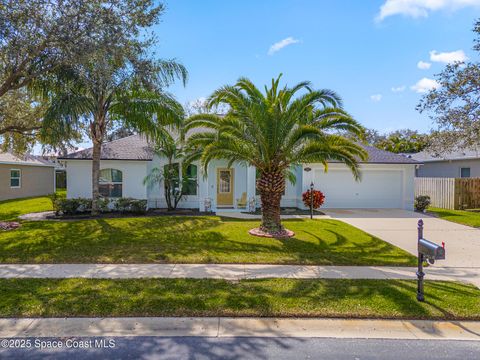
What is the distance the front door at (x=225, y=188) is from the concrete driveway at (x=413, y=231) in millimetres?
5257

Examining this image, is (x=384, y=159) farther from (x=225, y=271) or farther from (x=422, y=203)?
(x=225, y=271)

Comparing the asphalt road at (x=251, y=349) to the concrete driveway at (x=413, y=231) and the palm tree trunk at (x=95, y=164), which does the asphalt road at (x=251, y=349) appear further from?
the palm tree trunk at (x=95, y=164)

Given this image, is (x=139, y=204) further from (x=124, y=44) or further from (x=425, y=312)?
(x=425, y=312)

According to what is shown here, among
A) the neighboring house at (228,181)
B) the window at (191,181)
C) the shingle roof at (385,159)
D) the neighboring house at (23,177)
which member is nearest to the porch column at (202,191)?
the neighboring house at (228,181)

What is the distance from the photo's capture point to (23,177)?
78.9 ft

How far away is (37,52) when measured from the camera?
33.3ft

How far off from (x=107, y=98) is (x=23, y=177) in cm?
1637

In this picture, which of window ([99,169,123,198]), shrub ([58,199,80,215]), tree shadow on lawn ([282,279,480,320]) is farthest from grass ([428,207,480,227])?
shrub ([58,199,80,215])

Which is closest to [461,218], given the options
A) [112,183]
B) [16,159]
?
[112,183]

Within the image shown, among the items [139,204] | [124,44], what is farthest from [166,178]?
[124,44]

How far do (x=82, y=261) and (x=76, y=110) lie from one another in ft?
21.4

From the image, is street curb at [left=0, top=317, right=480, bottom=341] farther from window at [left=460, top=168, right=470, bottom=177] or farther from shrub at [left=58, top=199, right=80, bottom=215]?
window at [left=460, top=168, right=470, bottom=177]

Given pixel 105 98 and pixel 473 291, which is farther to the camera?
pixel 105 98

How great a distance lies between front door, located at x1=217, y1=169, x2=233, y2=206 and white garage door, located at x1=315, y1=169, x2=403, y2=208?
4.95m
